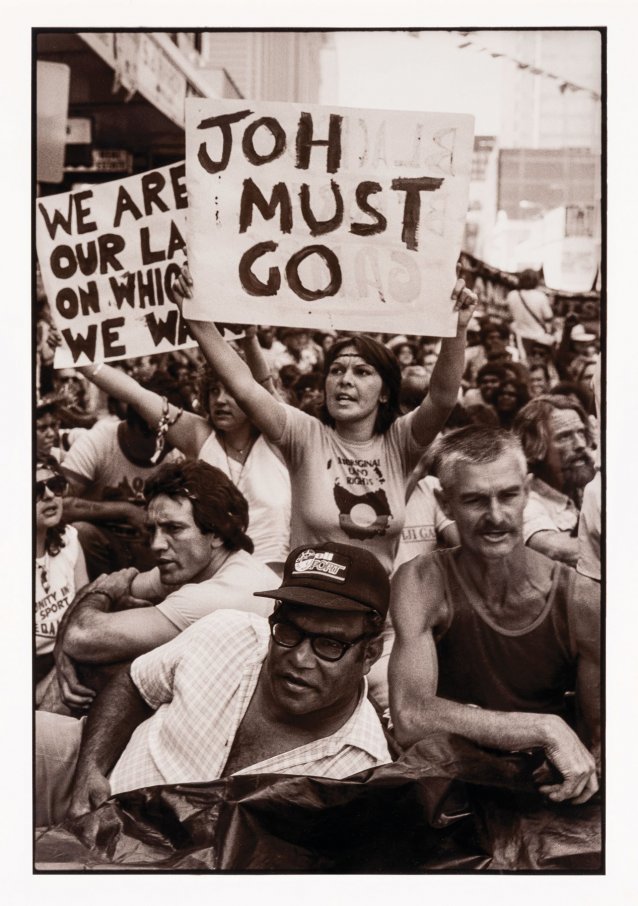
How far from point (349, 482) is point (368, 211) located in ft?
3.15

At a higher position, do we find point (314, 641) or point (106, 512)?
point (106, 512)

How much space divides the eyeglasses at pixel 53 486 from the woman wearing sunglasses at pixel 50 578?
0.4 inches

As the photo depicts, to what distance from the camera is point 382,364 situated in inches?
150

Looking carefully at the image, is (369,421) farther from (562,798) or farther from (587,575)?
(562,798)

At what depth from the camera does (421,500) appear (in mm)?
3854

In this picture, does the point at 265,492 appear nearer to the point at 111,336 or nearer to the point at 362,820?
the point at 111,336

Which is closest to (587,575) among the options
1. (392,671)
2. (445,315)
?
(392,671)

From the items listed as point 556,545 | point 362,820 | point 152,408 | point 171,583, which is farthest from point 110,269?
point 362,820

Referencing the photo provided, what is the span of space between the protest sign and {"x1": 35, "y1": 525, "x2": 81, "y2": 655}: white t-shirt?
2.32 feet

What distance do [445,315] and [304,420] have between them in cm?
62

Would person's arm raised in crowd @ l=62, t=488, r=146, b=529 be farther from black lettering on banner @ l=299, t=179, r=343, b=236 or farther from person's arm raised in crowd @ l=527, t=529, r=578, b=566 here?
person's arm raised in crowd @ l=527, t=529, r=578, b=566

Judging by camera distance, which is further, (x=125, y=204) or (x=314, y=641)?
(x=125, y=204)

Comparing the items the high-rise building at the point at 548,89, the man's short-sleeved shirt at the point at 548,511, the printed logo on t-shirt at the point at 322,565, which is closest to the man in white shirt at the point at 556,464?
the man's short-sleeved shirt at the point at 548,511

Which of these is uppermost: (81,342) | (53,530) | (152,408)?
(81,342)
